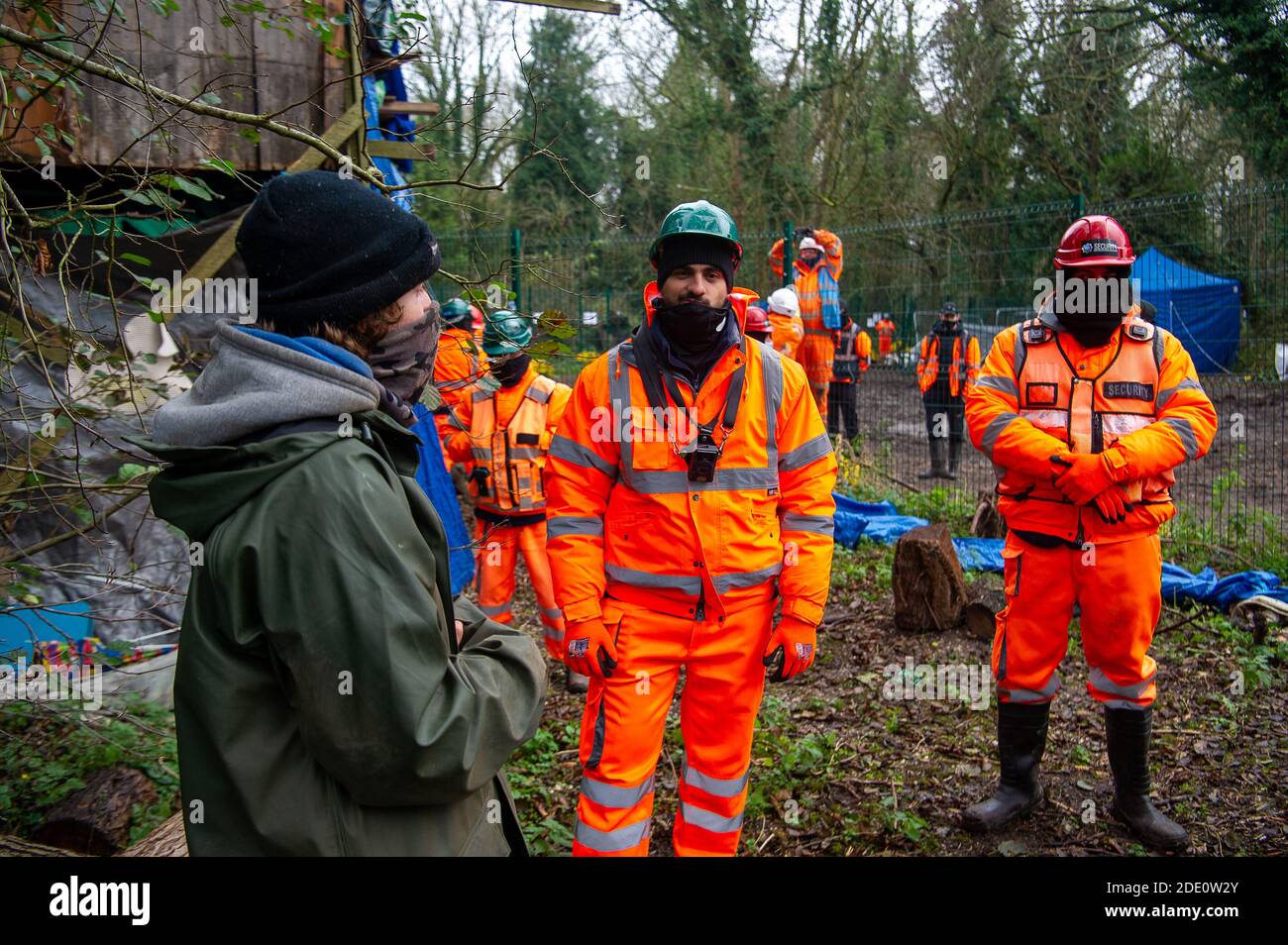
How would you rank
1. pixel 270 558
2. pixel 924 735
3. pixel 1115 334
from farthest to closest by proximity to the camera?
pixel 924 735, pixel 1115 334, pixel 270 558

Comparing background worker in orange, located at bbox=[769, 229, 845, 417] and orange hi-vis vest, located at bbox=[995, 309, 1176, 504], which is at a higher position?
background worker in orange, located at bbox=[769, 229, 845, 417]

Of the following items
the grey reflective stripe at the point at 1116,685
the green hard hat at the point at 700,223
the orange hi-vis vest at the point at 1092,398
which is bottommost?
the grey reflective stripe at the point at 1116,685

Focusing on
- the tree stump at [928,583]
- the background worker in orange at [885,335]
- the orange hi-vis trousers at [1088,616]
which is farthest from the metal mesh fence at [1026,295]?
the orange hi-vis trousers at [1088,616]

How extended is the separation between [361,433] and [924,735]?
420 centimetres

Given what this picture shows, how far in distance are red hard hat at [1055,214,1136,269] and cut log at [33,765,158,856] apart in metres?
4.66

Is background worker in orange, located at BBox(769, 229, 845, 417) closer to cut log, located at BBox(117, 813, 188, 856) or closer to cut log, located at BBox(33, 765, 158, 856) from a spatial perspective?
cut log, located at BBox(33, 765, 158, 856)

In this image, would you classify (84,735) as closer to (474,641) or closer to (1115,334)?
(474,641)

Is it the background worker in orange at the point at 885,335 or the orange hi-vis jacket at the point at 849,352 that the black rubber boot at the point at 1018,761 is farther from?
the background worker in orange at the point at 885,335

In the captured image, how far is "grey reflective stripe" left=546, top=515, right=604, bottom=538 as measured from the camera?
3.28 m

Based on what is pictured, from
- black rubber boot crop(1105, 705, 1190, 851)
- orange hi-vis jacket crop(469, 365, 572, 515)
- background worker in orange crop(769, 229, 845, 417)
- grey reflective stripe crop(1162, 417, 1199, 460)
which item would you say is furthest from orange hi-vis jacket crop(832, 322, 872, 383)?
black rubber boot crop(1105, 705, 1190, 851)

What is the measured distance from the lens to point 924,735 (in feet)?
16.2

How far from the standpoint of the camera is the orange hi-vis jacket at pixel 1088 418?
12.5 feet

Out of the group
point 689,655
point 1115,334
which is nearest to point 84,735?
point 689,655

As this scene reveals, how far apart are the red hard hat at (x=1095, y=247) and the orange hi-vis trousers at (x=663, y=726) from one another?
6.85 ft
